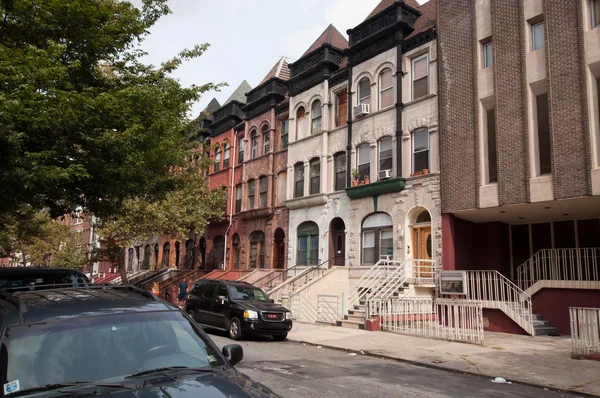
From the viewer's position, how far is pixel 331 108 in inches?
1041

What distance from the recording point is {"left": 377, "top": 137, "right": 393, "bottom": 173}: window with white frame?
74.8 ft

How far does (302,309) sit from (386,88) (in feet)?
35.5

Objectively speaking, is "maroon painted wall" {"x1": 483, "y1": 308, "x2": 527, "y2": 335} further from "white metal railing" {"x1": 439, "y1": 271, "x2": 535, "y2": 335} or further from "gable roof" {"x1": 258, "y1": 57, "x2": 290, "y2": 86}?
"gable roof" {"x1": 258, "y1": 57, "x2": 290, "y2": 86}

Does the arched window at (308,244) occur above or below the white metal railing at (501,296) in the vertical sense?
above

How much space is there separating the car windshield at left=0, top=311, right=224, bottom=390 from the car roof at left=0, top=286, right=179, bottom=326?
8cm

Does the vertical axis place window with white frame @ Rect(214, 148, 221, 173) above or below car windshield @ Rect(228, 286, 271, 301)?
above

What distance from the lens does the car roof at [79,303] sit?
3912mm

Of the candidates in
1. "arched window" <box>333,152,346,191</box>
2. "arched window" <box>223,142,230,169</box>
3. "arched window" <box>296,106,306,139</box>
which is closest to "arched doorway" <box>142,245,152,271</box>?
"arched window" <box>223,142,230,169</box>

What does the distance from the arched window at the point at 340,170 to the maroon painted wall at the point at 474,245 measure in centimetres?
672

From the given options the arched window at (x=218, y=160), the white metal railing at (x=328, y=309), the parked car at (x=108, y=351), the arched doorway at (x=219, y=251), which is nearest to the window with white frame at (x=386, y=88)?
the white metal railing at (x=328, y=309)

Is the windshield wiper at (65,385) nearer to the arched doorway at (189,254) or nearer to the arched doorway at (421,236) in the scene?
the arched doorway at (421,236)

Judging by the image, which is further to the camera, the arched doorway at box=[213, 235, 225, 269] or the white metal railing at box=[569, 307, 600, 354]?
the arched doorway at box=[213, 235, 225, 269]

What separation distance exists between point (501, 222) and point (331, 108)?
10447 mm

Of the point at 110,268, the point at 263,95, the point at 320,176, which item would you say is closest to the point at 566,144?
the point at 320,176
